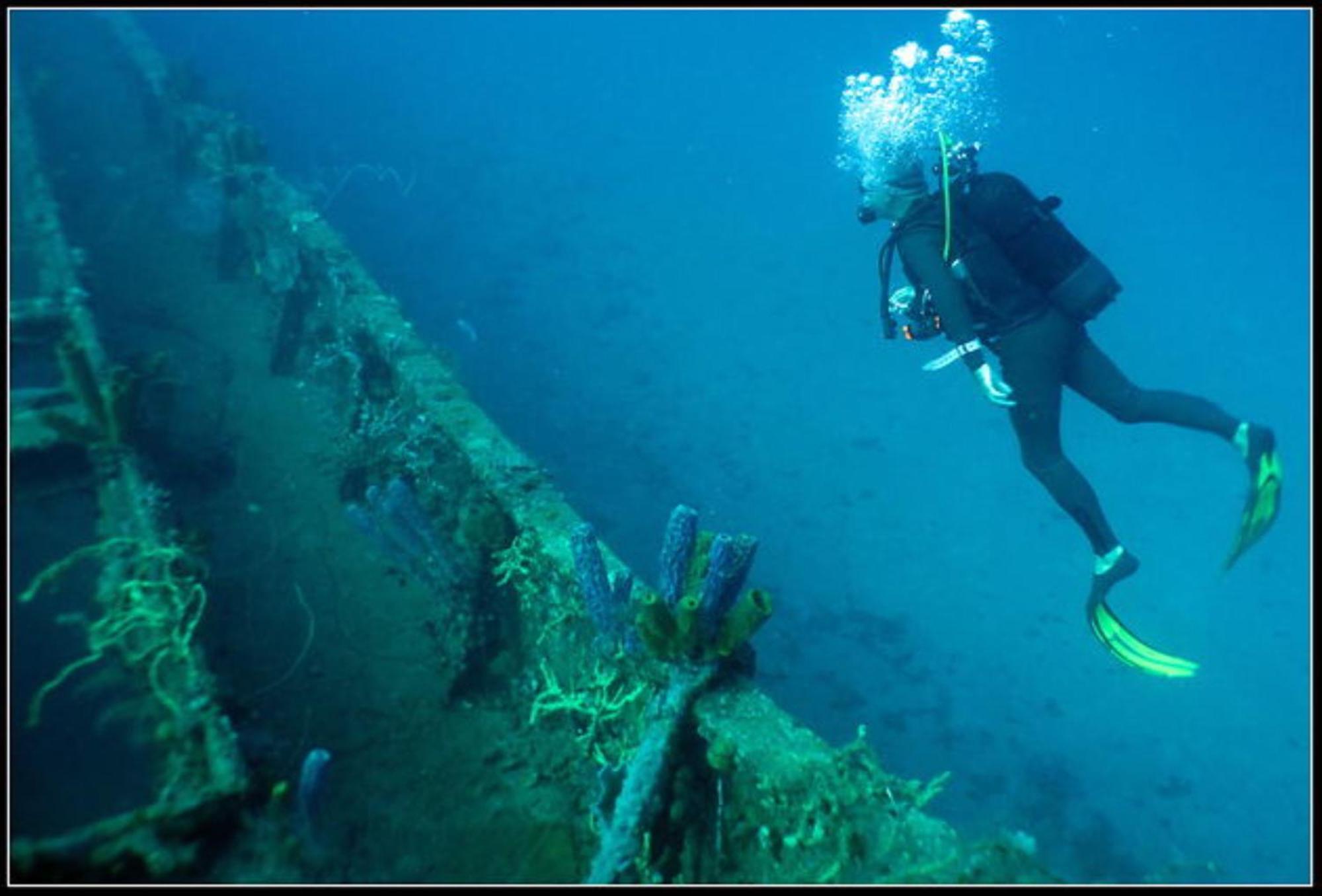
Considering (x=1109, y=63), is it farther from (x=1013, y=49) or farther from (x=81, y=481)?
(x=81, y=481)

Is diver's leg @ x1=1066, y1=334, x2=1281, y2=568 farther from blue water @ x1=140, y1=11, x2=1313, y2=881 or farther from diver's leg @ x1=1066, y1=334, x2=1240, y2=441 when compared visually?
blue water @ x1=140, y1=11, x2=1313, y2=881

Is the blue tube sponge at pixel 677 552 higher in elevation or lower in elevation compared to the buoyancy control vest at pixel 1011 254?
lower

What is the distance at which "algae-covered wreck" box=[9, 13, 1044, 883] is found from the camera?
273 cm

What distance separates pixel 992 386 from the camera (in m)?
4.75

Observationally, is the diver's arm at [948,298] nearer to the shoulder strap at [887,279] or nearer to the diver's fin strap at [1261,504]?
the shoulder strap at [887,279]

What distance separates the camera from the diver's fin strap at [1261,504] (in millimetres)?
4523

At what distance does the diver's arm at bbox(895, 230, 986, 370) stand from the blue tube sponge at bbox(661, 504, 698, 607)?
7.93ft

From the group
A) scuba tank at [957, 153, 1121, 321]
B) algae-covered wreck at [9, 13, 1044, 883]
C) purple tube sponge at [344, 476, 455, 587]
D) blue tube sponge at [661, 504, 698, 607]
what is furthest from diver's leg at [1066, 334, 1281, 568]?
purple tube sponge at [344, 476, 455, 587]

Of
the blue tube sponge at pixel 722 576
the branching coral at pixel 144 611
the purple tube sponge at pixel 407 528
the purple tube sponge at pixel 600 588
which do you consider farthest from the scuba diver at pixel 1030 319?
the branching coral at pixel 144 611

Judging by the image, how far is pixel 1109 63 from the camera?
91938 mm

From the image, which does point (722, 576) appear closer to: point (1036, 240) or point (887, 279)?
point (887, 279)

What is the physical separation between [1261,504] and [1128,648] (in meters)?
1.21

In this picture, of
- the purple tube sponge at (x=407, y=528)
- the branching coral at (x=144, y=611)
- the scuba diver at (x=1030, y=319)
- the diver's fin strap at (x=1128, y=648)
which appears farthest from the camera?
the diver's fin strap at (x=1128, y=648)

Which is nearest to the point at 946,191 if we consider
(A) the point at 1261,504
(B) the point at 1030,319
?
(B) the point at 1030,319
